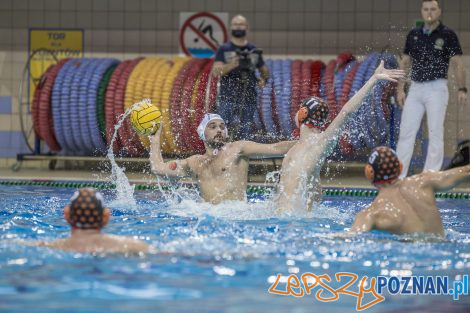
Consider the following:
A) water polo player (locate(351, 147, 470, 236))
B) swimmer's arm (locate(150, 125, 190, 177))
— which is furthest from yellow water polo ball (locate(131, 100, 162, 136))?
water polo player (locate(351, 147, 470, 236))

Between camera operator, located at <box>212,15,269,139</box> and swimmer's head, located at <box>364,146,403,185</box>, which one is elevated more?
camera operator, located at <box>212,15,269,139</box>

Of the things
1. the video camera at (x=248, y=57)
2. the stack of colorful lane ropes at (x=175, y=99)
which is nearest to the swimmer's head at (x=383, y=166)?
the video camera at (x=248, y=57)

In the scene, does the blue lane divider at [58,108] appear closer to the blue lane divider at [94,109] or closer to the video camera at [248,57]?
the blue lane divider at [94,109]

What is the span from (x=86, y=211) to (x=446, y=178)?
1855 millimetres

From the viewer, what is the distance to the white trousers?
26.7 ft

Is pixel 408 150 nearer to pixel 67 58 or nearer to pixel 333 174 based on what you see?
pixel 333 174

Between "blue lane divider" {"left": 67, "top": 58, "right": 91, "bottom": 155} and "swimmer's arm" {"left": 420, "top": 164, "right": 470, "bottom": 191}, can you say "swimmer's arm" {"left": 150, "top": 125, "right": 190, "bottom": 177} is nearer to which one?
"swimmer's arm" {"left": 420, "top": 164, "right": 470, "bottom": 191}

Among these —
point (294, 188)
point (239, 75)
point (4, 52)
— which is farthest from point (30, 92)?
point (294, 188)

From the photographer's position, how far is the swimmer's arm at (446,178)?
4.60m

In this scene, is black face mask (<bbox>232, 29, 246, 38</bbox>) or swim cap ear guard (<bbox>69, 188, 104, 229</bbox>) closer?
swim cap ear guard (<bbox>69, 188, 104, 229</bbox>)

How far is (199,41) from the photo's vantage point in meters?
11.1

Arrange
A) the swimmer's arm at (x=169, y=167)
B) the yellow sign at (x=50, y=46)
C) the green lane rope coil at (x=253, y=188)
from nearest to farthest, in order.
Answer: the swimmer's arm at (x=169, y=167)
the green lane rope coil at (x=253, y=188)
the yellow sign at (x=50, y=46)

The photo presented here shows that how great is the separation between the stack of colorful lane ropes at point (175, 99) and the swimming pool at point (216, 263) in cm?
359

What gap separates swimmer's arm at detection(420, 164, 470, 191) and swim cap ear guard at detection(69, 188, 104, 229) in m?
1.71
